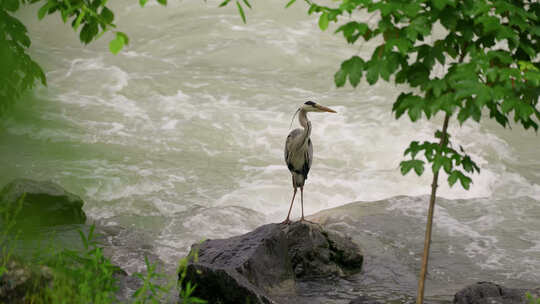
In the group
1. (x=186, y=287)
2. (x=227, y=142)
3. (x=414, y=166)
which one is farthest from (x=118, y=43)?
(x=227, y=142)

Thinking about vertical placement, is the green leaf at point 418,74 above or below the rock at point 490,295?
above

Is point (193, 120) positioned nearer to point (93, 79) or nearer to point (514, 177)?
point (93, 79)

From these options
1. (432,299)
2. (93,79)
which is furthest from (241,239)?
(93,79)

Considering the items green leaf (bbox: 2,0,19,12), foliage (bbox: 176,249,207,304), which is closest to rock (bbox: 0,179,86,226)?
foliage (bbox: 176,249,207,304)

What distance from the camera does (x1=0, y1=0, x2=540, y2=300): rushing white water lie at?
8.05 metres

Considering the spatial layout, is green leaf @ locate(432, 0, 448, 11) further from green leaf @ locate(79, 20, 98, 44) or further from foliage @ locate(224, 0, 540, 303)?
green leaf @ locate(79, 20, 98, 44)

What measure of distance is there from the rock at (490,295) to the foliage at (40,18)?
10.4 ft

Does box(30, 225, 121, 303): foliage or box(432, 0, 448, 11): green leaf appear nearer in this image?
box(432, 0, 448, 11): green leaf

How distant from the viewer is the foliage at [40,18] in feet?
9.15

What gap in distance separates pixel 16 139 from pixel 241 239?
699cm

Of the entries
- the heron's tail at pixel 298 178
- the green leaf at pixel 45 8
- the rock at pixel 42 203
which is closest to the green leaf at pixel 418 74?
the green leaf at pixel 45 8

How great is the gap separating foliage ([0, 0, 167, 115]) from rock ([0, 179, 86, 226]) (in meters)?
1.82

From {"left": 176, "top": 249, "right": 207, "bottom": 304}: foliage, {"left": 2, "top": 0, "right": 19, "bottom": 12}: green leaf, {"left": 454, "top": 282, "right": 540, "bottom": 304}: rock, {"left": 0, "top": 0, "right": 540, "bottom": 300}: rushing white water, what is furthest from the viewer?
{"left": 0, "top": 0, "right": 540, "bottom": 300}: rushing white water

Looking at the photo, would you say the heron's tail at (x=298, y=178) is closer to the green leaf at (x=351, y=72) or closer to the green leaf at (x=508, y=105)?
the green leaf at (x=351, y=72)
